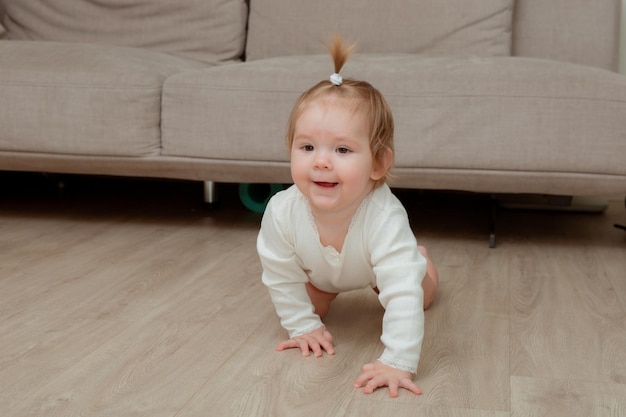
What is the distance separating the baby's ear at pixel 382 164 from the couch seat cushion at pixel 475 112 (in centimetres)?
67

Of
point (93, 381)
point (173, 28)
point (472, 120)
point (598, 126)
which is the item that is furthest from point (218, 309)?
point (173, 28)

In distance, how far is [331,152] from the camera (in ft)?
4.01

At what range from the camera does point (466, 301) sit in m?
1.59

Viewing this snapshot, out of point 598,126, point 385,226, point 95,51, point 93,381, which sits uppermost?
Result: point 95,51

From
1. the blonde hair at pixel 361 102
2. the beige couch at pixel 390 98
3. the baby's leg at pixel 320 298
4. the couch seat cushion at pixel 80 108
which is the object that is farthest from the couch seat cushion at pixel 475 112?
the blonde hair at pixel 361 102


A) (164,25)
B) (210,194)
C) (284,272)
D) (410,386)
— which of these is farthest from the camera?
(164,25)

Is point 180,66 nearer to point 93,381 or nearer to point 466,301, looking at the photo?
point 466,301

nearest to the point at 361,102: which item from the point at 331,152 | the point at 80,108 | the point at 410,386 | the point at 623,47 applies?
the point at 331,152

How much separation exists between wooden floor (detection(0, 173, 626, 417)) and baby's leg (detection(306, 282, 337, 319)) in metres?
0.02

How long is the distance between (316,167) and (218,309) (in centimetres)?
42

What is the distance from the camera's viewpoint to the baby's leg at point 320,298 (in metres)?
1.44

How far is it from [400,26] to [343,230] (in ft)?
4.18

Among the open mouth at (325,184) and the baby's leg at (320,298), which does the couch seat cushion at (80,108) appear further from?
the open mouth at (325,184)

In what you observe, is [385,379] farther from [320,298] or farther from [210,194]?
[210,194]
